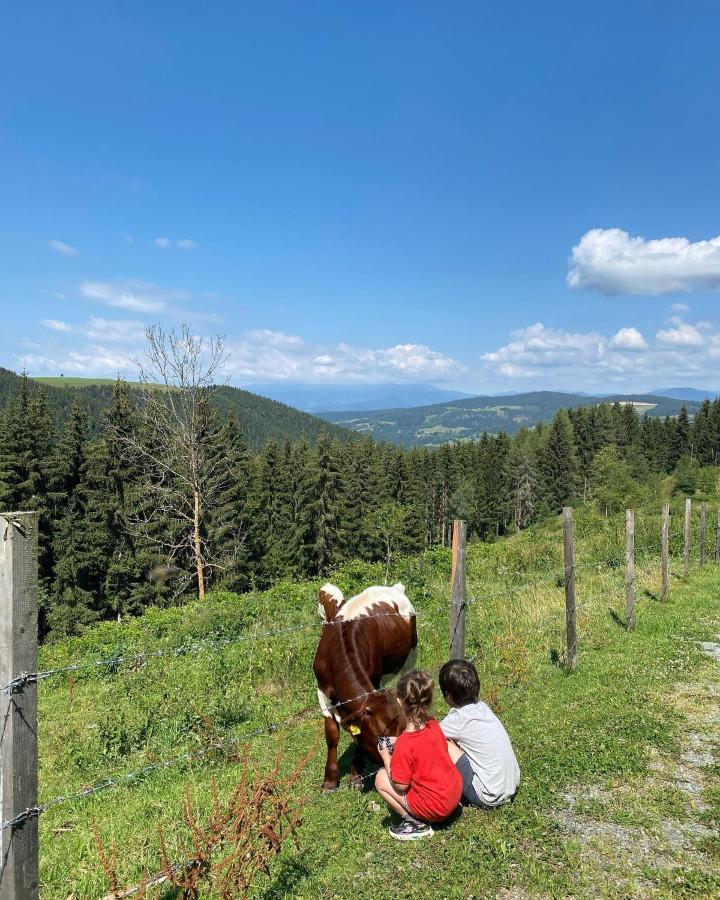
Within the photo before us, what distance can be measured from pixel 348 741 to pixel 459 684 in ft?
9.11

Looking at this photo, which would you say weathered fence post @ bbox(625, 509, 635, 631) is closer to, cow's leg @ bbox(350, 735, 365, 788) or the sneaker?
cow's leg @ bbox(350, 735, 365, 788)

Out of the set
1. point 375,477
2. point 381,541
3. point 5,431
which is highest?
point 5,431

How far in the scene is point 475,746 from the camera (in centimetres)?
470

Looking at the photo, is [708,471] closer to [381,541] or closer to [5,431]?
[381,541]

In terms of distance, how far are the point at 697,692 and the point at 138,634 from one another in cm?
1120

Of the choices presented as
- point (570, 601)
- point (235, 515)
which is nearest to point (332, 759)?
point (570, 601)

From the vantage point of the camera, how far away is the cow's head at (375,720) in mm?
4758

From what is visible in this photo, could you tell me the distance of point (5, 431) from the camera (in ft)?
107

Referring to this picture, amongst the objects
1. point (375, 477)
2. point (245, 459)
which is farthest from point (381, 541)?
point (245, 459)

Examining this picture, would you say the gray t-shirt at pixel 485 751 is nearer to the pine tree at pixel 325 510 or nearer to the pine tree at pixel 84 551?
the pine tree at pixel 84 551

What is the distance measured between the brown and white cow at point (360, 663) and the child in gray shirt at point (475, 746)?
52 centimetres

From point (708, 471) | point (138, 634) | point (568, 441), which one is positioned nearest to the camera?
point (138, 634)

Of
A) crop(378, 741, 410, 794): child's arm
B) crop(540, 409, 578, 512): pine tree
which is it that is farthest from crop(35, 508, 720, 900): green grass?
crop(540, 409, 578, 512): pine tree

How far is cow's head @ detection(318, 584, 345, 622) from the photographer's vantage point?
6.28 metres
